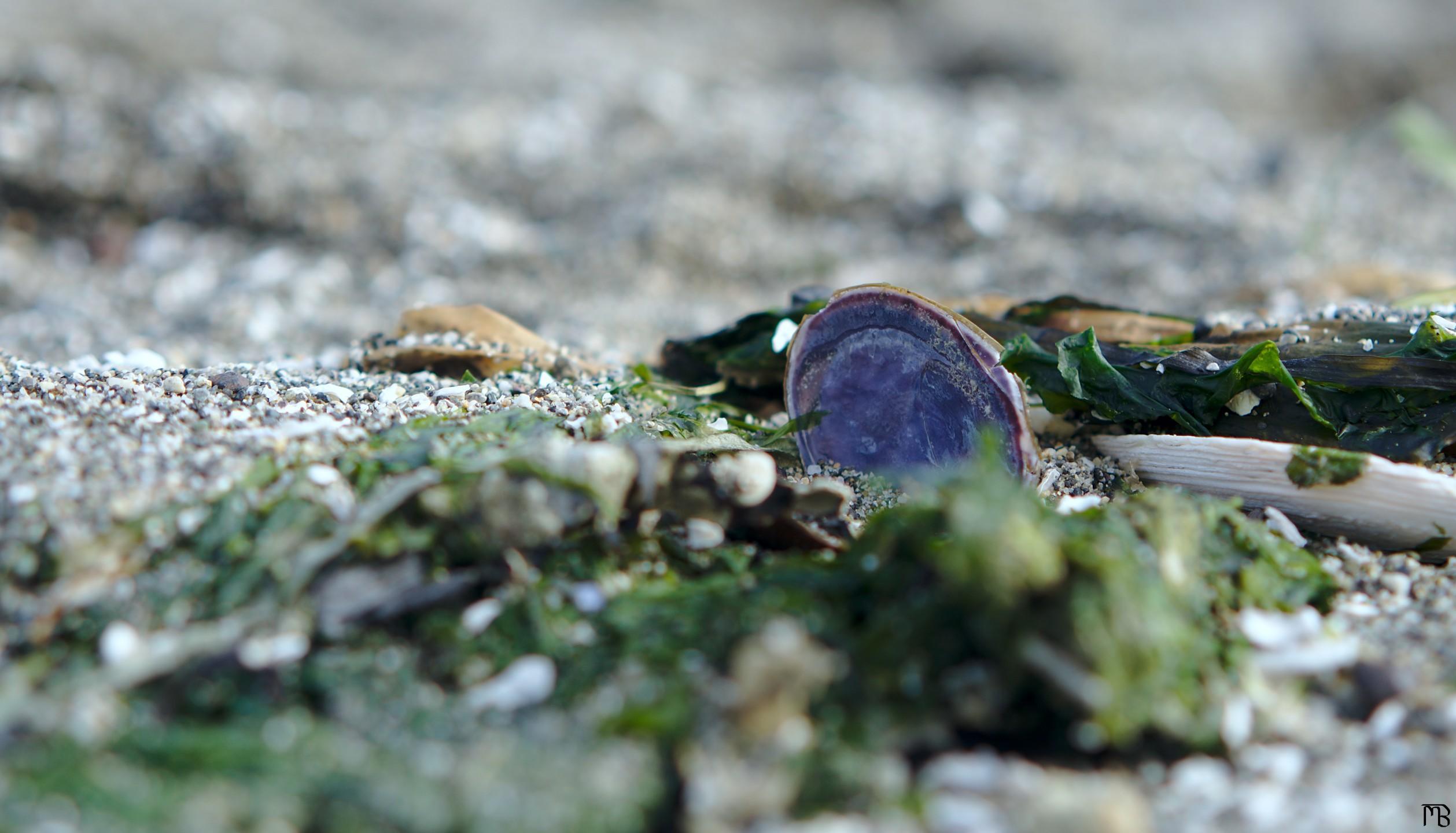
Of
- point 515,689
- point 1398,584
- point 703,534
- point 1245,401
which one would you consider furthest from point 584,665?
point 1245,401

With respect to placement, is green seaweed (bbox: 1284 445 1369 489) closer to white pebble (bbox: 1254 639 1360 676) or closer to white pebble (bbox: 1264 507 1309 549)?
white pebble (bbox: 1264 507 1309 549)

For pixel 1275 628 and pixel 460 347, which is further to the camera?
pixel 460 347

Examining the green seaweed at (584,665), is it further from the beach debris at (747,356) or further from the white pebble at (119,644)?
the beach debris at (747,356)

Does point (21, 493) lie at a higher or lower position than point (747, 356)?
lower

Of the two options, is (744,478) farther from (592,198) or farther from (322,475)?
(592,198)

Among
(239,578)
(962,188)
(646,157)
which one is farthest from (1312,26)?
(239,578)

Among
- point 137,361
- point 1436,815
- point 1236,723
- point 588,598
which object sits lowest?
point 1436,815
